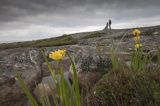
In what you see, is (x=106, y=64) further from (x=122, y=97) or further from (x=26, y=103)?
(x=122, y=97)

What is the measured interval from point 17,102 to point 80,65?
6.38 feet

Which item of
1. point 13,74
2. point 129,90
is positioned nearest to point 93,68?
point 13,74

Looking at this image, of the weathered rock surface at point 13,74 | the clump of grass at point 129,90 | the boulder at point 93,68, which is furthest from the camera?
the boulder at point 93,68

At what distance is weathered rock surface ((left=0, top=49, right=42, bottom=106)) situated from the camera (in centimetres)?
623

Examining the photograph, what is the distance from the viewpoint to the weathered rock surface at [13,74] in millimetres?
6227

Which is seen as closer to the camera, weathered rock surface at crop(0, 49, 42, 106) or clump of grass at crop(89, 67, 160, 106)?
clump of grass at crop(89, 67, 160, 106)

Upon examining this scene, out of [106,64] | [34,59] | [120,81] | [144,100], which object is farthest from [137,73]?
[34,59]

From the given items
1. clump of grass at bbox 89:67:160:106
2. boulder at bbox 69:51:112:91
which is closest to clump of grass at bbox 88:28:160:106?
clump of grass at bbox 89:67:160:106

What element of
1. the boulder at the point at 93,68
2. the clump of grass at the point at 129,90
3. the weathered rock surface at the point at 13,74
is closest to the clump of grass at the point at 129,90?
the clump of grass at the point at 129,90

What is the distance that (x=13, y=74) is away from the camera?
6.90 meters

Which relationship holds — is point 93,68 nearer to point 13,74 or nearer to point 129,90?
point 13,74

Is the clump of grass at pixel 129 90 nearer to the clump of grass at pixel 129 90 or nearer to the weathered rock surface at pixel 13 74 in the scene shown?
the clump of grass at pixel 129 90

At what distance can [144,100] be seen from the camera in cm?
382

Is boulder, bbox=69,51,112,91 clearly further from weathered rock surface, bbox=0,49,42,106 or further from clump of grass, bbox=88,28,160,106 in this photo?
clump of grass, bbox=88,28,160,106
